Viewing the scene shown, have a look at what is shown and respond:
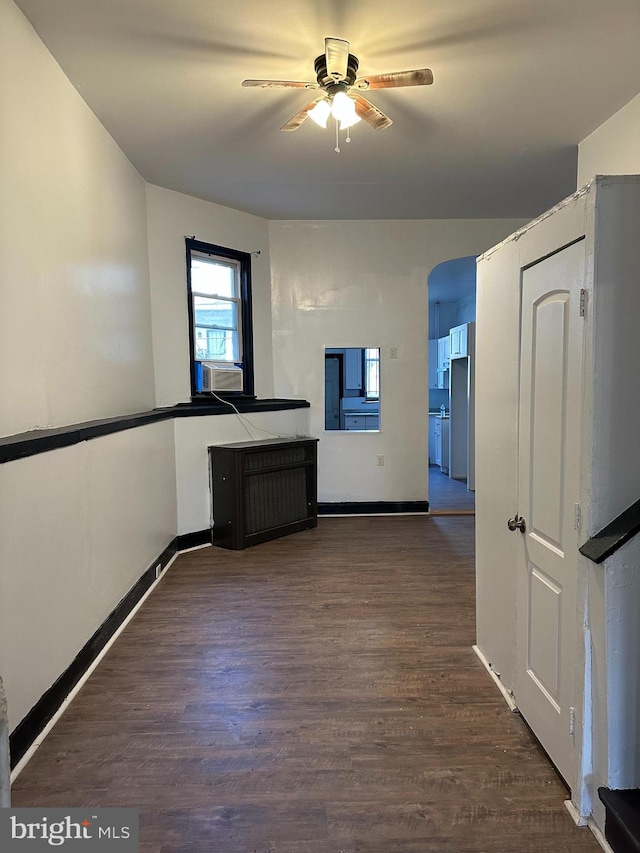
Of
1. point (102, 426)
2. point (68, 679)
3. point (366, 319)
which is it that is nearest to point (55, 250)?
point (102, 426)

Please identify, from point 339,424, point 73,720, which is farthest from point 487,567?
point 339,424

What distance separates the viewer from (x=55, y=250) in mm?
2404

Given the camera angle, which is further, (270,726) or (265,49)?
(265,49)

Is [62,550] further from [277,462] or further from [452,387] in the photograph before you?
[452,387]

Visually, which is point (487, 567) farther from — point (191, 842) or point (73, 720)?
point (73, 720)

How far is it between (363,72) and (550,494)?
2.34m

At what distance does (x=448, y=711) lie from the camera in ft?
7.04

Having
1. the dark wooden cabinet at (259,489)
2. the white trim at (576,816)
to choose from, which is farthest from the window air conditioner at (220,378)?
the white trim at (576,816)

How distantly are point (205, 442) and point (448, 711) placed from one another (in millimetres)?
2983

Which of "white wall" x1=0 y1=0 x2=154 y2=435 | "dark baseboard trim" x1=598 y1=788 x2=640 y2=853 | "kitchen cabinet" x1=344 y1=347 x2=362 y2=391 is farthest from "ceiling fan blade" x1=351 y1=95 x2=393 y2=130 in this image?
"kitchen cabinet" x1=344 y1=347 x2=362 y2=391

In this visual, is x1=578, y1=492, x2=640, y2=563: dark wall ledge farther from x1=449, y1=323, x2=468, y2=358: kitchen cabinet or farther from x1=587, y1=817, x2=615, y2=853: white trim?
x1=449, y1=323, x2=468, y2=358: kitchen cabinet

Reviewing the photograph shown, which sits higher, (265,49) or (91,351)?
(265,49)

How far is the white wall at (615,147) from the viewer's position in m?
2.94

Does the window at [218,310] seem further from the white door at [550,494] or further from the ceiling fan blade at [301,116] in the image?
the white door at [550,494]
